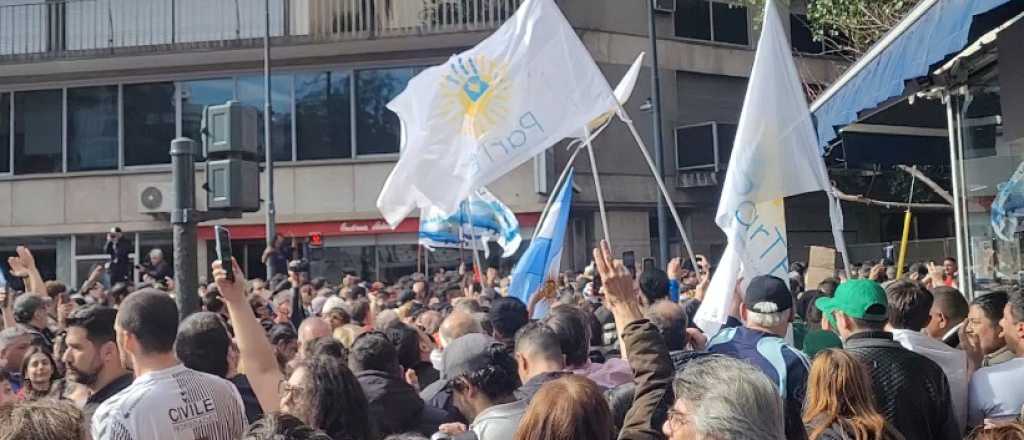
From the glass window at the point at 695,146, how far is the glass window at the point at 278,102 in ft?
30.0

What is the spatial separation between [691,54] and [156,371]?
2169 centimetres

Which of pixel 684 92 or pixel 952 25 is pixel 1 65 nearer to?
pixel 684 92

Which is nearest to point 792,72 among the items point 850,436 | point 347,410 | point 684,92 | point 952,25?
point 952,25

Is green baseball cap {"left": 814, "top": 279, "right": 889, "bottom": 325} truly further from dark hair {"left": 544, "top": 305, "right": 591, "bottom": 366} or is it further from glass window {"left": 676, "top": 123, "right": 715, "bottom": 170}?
glass window {"left": 676, "top": 123, "right": 715, "bottom": 170}

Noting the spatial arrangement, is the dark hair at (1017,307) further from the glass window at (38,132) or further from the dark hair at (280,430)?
the glass window at (38,132)

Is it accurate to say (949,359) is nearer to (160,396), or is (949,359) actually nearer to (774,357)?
(774,357)

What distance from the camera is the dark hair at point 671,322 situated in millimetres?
5090

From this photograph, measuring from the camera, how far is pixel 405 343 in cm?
575

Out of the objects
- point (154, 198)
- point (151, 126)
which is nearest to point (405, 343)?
point (154, 198)

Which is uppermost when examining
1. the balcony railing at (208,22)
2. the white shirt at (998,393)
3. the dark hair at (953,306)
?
the balcony railing at (208,22)

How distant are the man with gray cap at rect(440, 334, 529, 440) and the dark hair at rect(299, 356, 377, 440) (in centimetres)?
34

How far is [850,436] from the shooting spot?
352 centimetres

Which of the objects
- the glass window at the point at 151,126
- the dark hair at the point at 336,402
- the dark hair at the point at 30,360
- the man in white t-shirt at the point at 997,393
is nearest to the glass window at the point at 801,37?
the glass window at the point at 151,126

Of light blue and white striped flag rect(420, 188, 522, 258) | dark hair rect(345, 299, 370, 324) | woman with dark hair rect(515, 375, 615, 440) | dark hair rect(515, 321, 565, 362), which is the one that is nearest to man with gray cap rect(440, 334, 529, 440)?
dark hair rect(515, 321, 565, 362)
